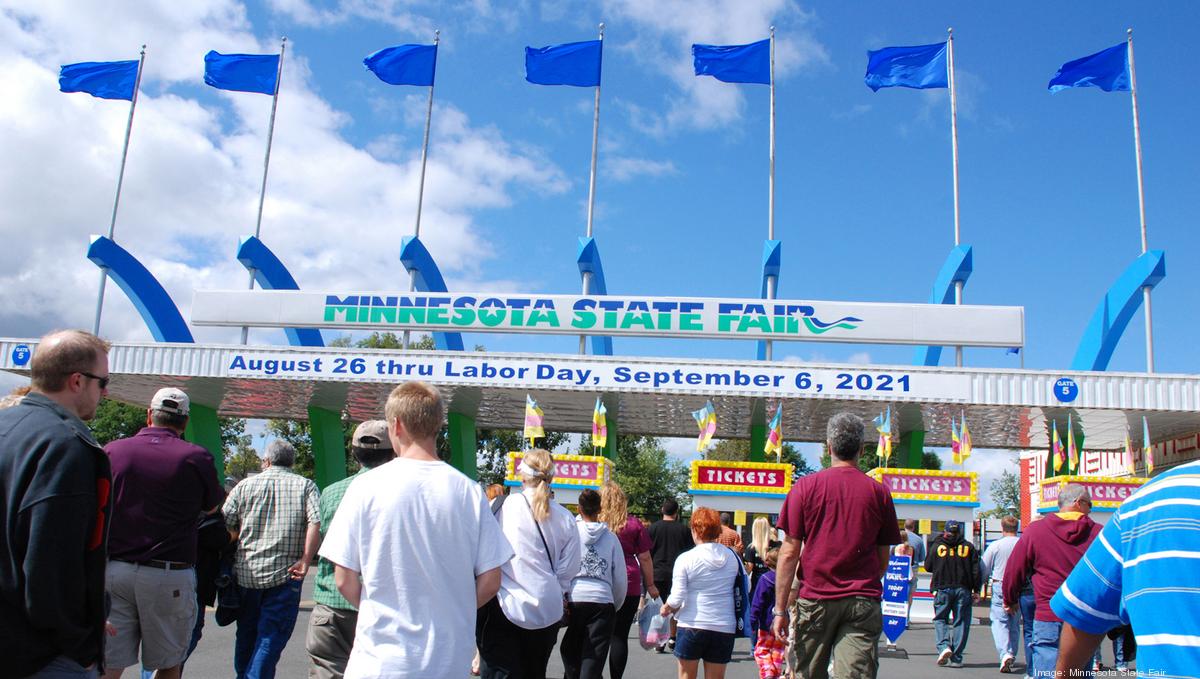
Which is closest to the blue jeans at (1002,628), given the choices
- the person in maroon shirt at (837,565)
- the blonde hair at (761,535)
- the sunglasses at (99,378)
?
the blonde hair at (761,535)

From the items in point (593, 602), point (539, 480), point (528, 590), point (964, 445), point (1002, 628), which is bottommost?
point (1002, 628)

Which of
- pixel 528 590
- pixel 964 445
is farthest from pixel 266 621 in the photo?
pixel 964 445

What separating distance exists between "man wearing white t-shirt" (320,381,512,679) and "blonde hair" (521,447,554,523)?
1.79 m

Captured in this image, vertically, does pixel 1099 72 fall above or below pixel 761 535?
above

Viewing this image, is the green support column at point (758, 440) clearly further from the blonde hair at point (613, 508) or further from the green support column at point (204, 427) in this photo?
the blonde hair at point (613, 508)

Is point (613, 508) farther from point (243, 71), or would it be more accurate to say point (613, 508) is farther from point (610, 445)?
point (243, 71)

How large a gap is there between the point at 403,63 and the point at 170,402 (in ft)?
74.4

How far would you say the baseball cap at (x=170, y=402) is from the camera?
5.08 m

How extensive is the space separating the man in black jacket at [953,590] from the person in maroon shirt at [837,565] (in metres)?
6.70

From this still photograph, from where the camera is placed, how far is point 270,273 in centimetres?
2412

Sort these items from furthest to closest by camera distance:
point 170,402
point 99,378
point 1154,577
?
point 170,402, point 99,378, point 1154,577

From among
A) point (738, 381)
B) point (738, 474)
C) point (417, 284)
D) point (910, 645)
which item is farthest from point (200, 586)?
point (417, 284)

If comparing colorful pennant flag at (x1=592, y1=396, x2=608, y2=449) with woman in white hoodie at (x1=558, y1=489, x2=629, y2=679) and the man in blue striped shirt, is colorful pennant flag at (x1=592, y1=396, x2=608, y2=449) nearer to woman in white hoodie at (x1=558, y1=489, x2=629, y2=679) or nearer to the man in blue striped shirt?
woman in white hoodie at (x1=558, y1=489, x2=629, y2=679)

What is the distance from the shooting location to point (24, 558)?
263cm
